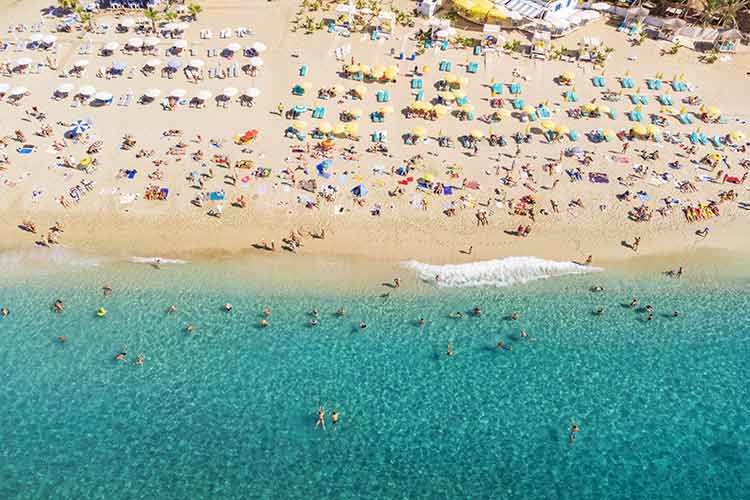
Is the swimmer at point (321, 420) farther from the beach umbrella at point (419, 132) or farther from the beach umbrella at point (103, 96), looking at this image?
the beach umbrella at point (103, 96)

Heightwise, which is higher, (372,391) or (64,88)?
(64,88)

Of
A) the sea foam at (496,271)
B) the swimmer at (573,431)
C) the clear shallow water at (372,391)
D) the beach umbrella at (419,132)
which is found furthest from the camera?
the beach umbrella at (419,132)

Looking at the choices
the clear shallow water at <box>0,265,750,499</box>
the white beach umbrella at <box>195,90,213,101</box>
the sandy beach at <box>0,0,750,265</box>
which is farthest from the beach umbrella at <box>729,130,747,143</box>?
the white beach umbrella at <box>195,90,213,101</box>

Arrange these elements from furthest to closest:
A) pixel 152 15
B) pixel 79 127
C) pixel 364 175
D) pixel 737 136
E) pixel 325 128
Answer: pixel 152 15 < pixel 737 136 < pixel 79 127 < pixel 325 128 < pixel 364 175

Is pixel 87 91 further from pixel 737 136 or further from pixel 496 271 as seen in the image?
pixel 737 136

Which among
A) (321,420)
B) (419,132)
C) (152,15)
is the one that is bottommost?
(321,420)

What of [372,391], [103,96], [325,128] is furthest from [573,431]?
[103,96]

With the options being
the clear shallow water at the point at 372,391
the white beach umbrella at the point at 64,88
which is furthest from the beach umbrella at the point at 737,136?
the white beach umbrella at the point at 64,88
